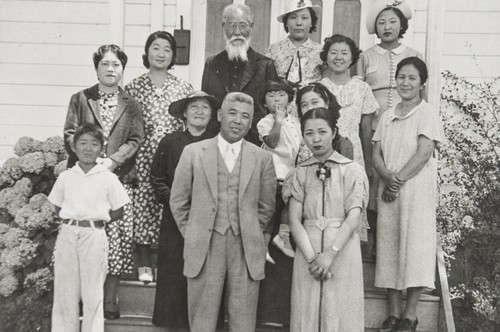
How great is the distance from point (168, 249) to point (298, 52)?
6.58 ft

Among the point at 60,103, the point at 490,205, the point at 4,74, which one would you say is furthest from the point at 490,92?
the point at 4,74

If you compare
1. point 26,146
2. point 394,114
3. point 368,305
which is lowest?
point 368,305

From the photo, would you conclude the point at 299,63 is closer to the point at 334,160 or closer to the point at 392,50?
the point at 392,50

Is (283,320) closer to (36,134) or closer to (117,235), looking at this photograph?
(117,235)

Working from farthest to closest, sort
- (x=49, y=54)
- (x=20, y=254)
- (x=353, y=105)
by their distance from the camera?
(x=49, y=54), (x=20, y=254), (x=353, y=105)

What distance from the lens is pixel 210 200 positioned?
3.95m

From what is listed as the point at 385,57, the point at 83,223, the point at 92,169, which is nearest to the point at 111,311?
the point at 83,223

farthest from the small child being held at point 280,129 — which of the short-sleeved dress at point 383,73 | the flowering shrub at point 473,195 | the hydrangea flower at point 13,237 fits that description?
the hydrangea flower at point 13,237

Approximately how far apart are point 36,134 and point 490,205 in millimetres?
4690

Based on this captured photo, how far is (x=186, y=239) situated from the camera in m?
3.99

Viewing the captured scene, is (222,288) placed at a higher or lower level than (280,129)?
lower

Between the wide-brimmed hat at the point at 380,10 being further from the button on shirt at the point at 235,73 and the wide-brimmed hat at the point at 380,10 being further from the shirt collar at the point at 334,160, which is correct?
the shirt collar at the point at 334,160

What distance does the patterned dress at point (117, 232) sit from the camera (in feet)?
14.5

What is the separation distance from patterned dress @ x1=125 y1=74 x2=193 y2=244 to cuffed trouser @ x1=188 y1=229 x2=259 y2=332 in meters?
0.89
